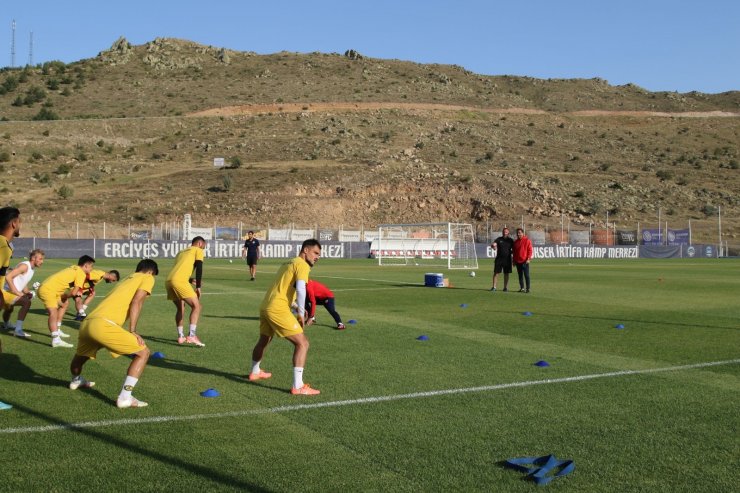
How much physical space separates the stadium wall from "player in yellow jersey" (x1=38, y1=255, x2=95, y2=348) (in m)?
36.8

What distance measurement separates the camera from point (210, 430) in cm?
698

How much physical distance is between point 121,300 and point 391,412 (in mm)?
3150

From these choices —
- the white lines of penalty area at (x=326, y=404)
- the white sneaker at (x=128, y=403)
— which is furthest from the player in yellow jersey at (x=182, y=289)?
the white lines of penalty area at (x=326, y=404)

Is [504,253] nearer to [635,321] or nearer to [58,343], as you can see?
[635,321]

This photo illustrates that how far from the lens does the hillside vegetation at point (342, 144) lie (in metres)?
76.2

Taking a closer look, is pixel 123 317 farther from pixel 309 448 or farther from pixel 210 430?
pixel 309 448

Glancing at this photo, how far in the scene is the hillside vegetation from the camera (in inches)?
3002

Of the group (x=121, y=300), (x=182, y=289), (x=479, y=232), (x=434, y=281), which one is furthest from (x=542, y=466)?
(x=479, y=232)

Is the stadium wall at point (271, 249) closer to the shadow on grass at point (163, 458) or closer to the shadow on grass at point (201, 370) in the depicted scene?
the shadow on grass at point (201, 370)

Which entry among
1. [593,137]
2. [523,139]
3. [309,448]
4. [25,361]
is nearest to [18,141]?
[523,139]

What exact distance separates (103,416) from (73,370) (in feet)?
4.16

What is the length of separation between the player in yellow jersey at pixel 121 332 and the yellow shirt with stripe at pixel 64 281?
14.4 ft

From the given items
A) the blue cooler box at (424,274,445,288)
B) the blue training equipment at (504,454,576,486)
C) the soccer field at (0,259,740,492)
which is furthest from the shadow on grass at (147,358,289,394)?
the blue cooler box at (424,274,445,288)

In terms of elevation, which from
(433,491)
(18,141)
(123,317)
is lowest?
(433,491)
